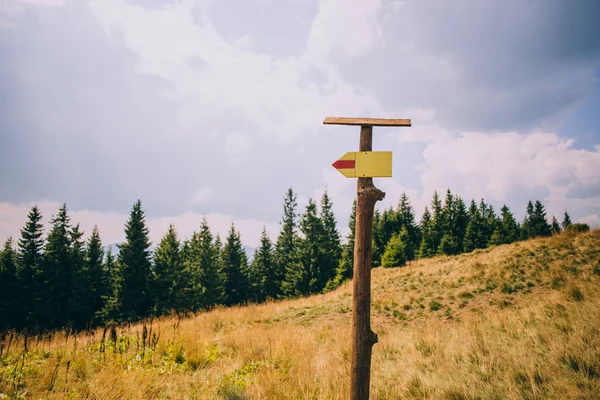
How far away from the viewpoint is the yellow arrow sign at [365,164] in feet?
10.4

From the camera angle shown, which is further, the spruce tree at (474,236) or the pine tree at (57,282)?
the spruce tree at (474,236)

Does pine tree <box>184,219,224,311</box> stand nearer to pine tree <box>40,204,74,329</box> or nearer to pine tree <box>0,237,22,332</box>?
pine tree <box>40,204,74,329</box>

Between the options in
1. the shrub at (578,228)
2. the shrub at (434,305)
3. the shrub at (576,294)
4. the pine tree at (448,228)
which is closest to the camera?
the shrub at (576,294)

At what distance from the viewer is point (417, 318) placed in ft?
33.0

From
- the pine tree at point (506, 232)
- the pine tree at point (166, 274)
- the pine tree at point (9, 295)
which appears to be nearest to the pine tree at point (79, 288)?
the pine tree at point (9, 295)

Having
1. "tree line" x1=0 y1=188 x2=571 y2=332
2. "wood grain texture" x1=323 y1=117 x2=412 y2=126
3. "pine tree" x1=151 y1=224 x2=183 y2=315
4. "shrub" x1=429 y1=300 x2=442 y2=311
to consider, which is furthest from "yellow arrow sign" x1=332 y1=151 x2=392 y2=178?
"pine tree" x1=151 y1=224 x2=183 y2=315

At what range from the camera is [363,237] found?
3281 mm

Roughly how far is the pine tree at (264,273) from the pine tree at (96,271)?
17795mm

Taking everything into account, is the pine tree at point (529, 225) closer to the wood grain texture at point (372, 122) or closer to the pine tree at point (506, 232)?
the pine tree at point (506, 232)

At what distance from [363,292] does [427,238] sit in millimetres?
48753

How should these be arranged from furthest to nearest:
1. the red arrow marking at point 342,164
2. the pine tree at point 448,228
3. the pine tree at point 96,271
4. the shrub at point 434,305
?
the pine tree at point 448,228
the pine tree at point 96,271
the shrub at point 434,305
the red arrow marking at point 342,164

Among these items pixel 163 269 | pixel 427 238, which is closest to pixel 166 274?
pixel 163 269

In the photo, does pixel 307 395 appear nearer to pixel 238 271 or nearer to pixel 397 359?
pixel 397 359

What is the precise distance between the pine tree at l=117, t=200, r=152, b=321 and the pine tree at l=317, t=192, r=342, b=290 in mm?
19197
